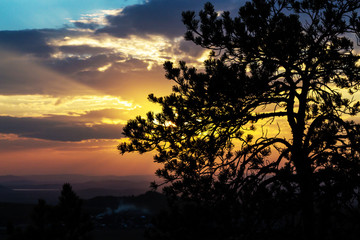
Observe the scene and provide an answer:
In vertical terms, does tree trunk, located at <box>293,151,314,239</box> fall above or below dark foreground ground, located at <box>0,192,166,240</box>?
above

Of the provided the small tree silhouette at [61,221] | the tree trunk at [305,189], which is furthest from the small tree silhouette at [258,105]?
the small tree silhouette at [61,221]

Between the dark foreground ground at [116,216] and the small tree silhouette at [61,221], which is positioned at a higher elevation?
the small tree silhouette at [61,221]

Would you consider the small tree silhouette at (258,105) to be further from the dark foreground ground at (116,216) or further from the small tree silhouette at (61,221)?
the dark foreground ground at (116,216)

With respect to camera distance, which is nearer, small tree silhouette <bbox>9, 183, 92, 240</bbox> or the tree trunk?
small tree silhouette <bbox>9, 183, 92, 240</bbox>

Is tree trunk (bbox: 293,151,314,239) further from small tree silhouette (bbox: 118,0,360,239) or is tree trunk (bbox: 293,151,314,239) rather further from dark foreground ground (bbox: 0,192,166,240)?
dark foreground ground (bbox: 0,192,166,240)

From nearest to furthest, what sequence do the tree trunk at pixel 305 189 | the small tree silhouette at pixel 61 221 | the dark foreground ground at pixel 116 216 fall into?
the small tree silhouette at pixel 61 221 → the tree trunk at pixel 305 189 → the dark foreground ground at pixel 116 216

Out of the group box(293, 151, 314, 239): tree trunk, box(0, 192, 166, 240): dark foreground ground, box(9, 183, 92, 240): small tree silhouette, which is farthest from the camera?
box(0, 192, 166, 240): dark foreground ground

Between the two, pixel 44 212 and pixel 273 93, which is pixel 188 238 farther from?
pixel 273 93

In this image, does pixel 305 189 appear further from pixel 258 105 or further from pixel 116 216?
pixel 116 216

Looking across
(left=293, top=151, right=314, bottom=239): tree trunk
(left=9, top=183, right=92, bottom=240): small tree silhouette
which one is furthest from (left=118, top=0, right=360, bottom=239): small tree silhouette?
(left=9, top=183, right=92, bottom=240): small tree silhouette

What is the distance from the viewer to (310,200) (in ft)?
23.9

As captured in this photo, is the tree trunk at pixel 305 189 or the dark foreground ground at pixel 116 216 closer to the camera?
the tree trunk at pixel 305 189

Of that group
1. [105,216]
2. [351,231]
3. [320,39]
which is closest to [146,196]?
[105,216]

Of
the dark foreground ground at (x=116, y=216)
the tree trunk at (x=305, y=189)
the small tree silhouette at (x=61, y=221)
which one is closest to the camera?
the small tree silhouette at (x=61, y=221)
